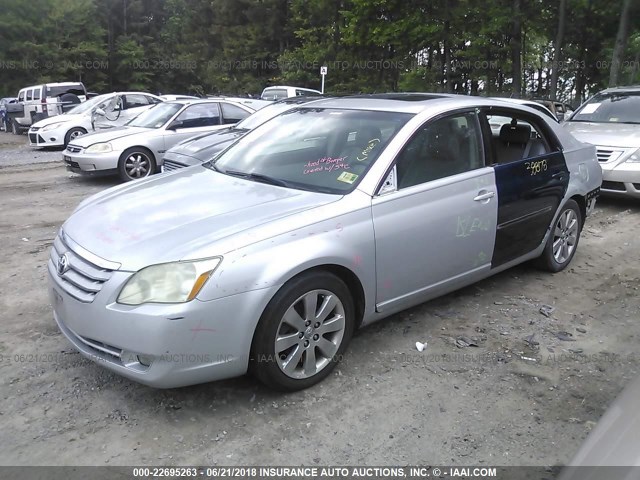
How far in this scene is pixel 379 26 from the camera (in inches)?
993

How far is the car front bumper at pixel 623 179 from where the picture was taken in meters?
7.64

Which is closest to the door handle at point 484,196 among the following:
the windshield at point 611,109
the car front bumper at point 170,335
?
the car front bumper at point 170,335

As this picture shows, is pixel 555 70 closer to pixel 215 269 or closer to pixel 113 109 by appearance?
pixel 113 109

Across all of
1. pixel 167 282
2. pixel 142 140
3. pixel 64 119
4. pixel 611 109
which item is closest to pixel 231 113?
pixel 142 140

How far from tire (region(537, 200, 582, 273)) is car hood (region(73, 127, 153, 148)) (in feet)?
25.5

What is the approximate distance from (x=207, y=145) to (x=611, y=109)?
6.64m

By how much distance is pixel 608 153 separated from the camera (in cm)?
791

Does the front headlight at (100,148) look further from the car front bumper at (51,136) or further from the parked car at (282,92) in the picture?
the parked car at (282,92)

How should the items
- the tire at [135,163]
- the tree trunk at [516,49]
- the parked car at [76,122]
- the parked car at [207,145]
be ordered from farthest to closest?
1. the tree trunk at [516,49]
2. the parked car at [76,122]
3. the tire at [135,163]
4. the parked car at [207,145]

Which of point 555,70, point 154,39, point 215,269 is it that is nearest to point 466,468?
point 215,269

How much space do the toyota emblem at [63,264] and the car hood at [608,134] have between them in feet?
24.8

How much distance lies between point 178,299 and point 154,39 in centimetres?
5259

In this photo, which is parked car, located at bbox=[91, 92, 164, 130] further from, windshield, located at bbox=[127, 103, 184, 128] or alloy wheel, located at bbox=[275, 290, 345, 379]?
alloy wheel, located at bbox=[275, 290, 345, 379]

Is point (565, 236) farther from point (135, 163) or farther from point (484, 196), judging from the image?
point (135, 163)
